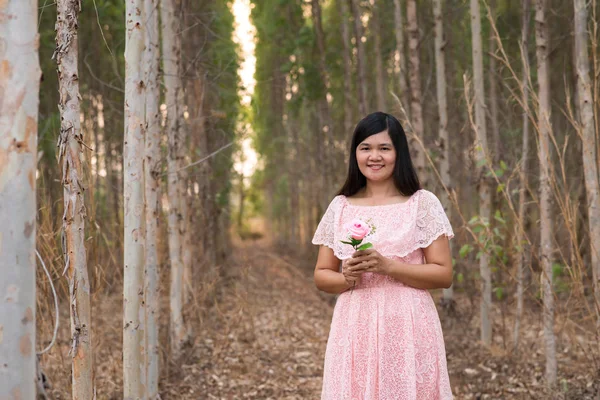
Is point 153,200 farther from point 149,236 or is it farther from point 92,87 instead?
point 92,87

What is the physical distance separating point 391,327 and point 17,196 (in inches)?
59.7

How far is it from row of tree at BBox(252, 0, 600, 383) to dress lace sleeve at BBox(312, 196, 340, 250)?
0.93 m

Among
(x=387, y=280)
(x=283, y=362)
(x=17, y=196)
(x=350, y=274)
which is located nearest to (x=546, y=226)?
(x=387, y=280)

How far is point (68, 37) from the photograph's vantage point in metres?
3.17

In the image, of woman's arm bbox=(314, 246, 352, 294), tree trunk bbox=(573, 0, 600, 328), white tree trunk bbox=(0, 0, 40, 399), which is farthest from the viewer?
tree trunk bbox=(573, 0, 600, 328)

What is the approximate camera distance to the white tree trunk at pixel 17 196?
1938mm

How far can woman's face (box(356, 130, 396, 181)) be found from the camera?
281 centimetres

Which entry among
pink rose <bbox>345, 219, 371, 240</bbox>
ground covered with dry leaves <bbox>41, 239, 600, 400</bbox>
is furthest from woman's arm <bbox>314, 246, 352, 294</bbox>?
ground covered with dry leaves <bbox>41, 239, 600, 400</bbox>

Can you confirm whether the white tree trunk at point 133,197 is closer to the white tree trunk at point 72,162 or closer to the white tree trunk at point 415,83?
the white tree trunk at point 72,162

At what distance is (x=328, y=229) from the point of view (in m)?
2.93

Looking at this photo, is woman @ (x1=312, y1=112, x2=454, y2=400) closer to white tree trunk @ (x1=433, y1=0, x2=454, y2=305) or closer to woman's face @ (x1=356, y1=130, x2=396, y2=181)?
woman's face @ (x1=356, y1=130, x2=396, y2=181)

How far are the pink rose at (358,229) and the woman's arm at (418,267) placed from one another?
0.25ft

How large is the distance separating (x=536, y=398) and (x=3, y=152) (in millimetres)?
4825

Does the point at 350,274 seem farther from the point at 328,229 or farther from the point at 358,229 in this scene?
the point at 328,229
